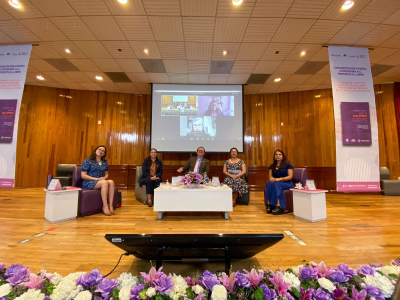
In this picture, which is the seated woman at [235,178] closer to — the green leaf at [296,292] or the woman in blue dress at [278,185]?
the woman in blue dress at [278,185]

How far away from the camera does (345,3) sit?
2.77 metres

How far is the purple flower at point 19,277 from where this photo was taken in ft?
2.44

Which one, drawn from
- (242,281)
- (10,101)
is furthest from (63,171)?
(242,281)

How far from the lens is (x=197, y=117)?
551 centimetres

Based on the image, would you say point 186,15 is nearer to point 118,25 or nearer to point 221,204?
point 118,25

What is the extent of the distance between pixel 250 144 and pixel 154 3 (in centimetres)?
469

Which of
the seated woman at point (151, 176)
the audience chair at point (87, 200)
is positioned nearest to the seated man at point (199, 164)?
the seated woman at point (151, 176)

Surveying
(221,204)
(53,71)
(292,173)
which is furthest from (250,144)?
(53,71)

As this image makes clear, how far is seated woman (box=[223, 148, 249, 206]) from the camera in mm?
3836

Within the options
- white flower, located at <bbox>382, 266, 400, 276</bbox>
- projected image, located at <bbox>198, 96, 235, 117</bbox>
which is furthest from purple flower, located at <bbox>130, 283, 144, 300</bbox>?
projected image, located at <bbox>198, 96, 235, 117</bbox>

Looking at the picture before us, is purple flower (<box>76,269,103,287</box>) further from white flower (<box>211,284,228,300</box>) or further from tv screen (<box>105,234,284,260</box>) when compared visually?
white flower (<box>211,284,228,300</box>)

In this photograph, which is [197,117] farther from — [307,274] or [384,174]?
[384,174]

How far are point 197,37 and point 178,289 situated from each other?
3866 millimetres

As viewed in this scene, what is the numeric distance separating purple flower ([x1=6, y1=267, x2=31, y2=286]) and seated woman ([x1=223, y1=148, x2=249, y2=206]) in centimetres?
337
